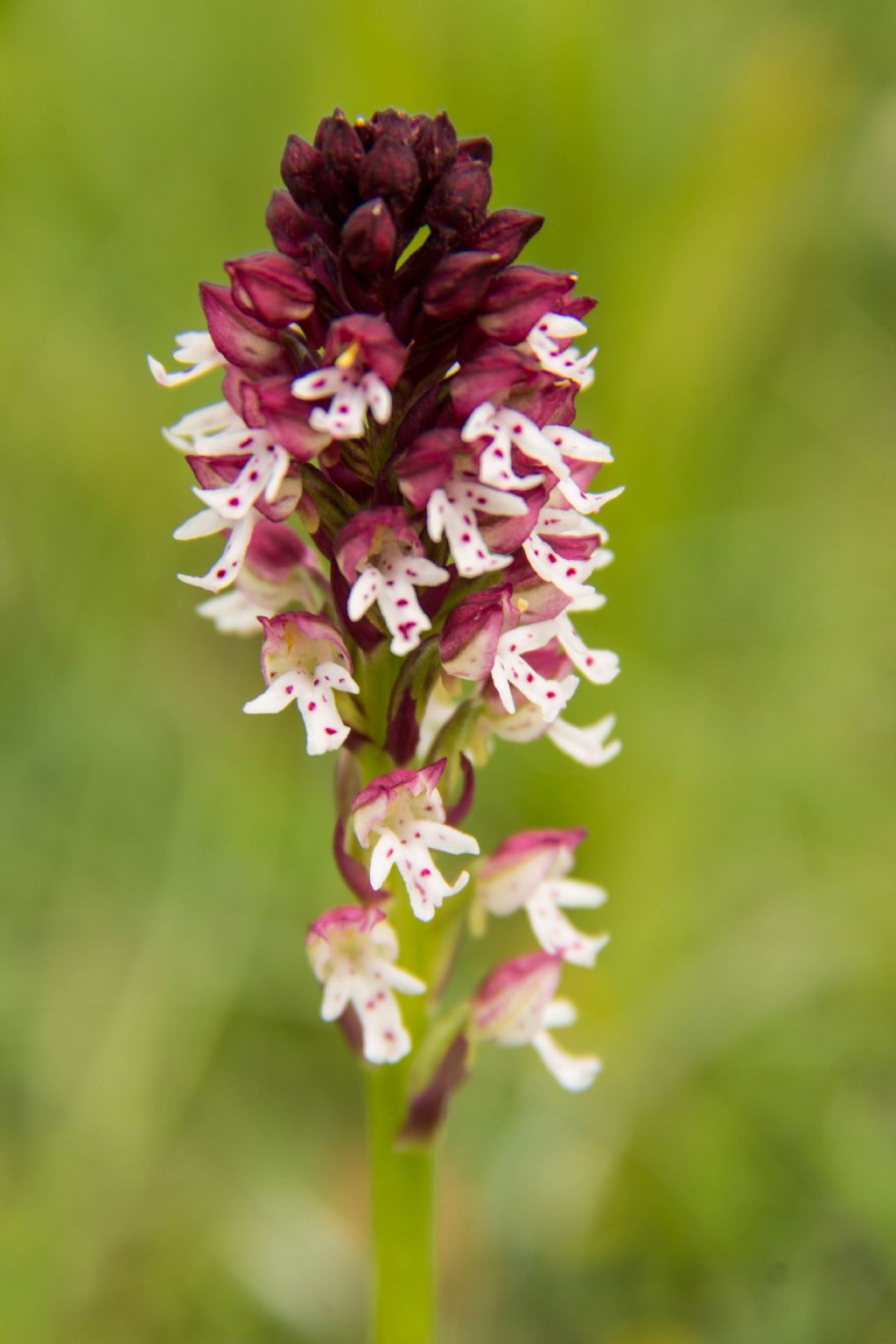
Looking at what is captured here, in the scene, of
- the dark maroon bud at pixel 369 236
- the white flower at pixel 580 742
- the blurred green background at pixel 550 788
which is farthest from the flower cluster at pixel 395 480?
the blurred green background at pixel 550 788

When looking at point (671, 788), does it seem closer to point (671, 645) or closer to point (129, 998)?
point (671, 645)

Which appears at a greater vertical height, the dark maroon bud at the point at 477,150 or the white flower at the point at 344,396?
the dark maroon bud at the point at 477,150

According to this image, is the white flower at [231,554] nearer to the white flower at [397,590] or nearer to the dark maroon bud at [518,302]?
the white flower at [397,590]

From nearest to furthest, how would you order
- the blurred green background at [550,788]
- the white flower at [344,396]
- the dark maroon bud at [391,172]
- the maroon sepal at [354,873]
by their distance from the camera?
the white flower at [344,396] → the dark maroon bud at [391,172] → the maroon sepal at [354,873] → the blurred green background at [550,788]

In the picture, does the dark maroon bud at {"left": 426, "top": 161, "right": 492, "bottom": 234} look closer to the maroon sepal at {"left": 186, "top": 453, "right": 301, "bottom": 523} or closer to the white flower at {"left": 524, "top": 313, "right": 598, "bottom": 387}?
the white flower at {"left": 524, "top": 313, "right": 598, "bottom": 387}

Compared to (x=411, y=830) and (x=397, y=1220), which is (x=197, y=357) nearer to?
(x=411, y=830)

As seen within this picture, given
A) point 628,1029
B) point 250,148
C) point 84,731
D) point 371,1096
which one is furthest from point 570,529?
point 250,148

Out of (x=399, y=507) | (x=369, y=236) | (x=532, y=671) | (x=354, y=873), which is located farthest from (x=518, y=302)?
(x=354, y=873)
